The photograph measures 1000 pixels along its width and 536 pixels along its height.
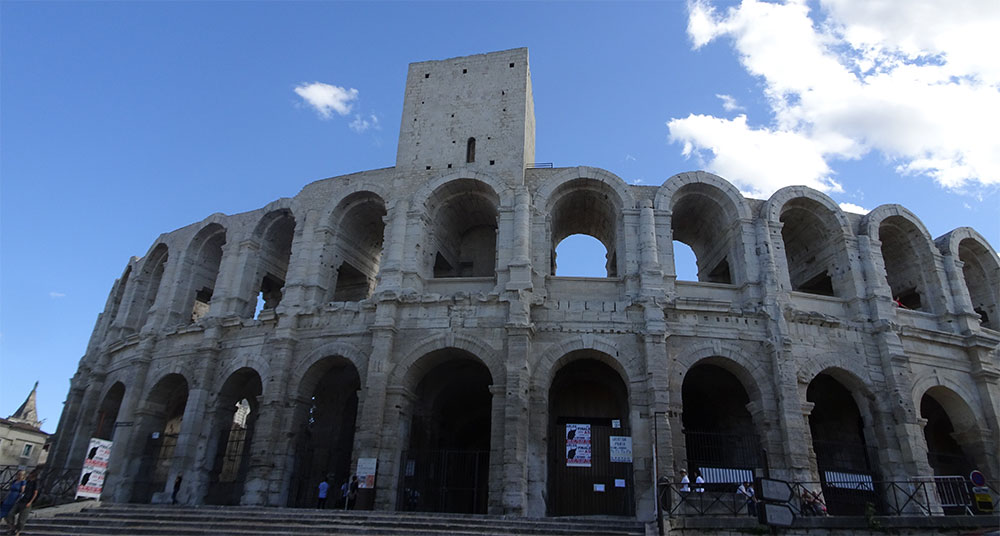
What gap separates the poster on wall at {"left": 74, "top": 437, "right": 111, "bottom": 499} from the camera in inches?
571

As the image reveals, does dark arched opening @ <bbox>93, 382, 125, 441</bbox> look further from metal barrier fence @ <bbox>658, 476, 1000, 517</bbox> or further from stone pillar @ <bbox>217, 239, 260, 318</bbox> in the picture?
metal barrier fence @ <bbox>658, 476, 1000, 517</bbox>

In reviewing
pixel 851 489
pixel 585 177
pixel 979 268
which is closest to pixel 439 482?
pixel 585 177

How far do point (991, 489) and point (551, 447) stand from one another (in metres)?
12.0

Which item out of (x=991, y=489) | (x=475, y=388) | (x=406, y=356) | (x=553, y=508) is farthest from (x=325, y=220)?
(x=991, y=489)

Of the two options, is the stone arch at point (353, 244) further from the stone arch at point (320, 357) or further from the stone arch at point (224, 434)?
the stone arch at point (224, 434)

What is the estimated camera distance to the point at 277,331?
18.6m

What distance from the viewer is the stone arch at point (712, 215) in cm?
1939

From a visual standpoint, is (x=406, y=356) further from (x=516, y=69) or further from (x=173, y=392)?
(x=516, y=69)

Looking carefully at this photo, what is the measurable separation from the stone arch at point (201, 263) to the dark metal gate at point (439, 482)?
10073mm

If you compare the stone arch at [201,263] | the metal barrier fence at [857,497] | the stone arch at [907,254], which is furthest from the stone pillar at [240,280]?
the stone arch at [907,254]

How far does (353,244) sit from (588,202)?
827 cm

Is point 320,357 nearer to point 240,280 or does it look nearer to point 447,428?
point 240,280

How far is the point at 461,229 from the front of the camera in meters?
22.9

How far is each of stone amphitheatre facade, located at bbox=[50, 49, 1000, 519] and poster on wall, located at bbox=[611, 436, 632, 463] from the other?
10 centimetres
